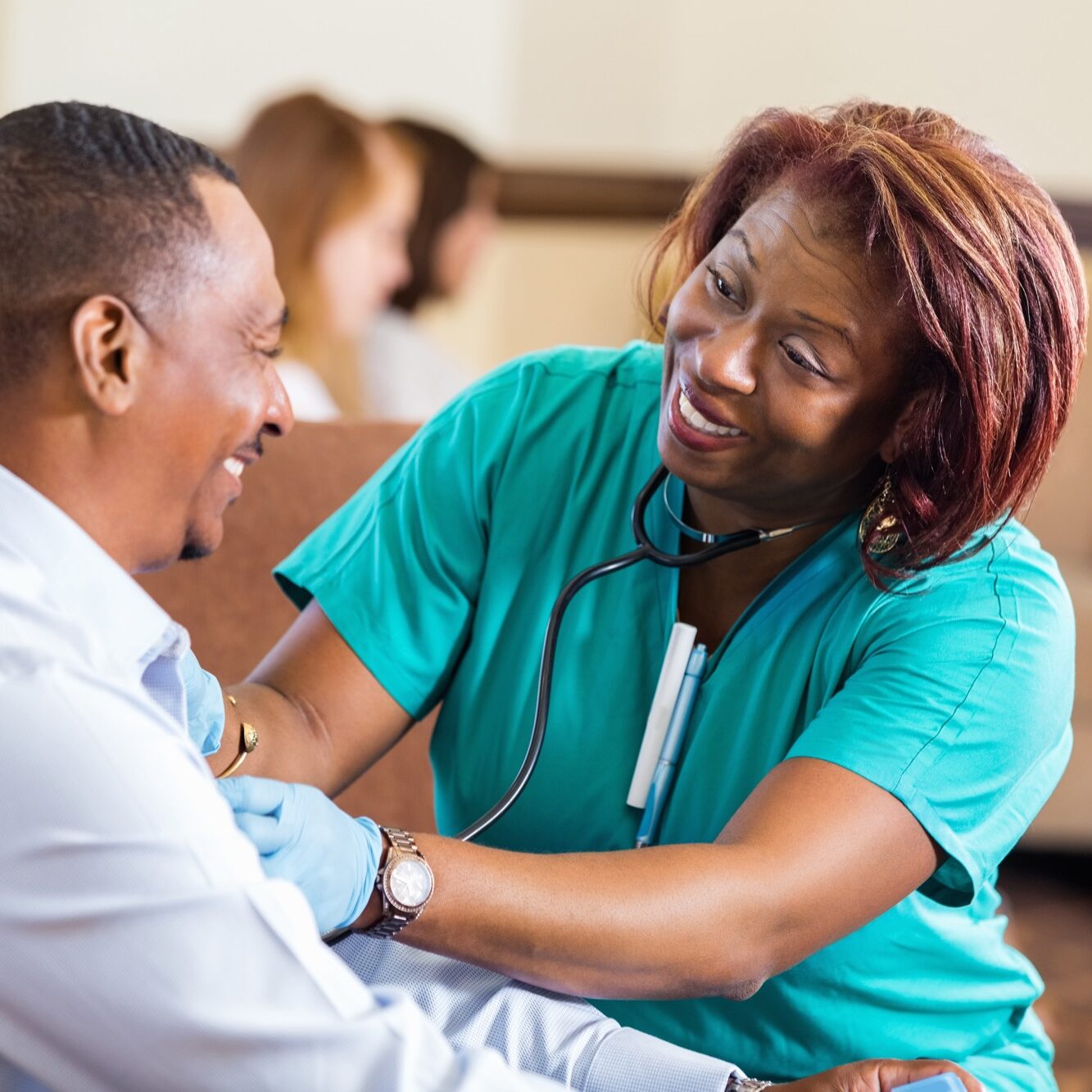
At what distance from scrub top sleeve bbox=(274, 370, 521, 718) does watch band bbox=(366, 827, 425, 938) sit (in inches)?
12.4

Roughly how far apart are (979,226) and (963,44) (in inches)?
108

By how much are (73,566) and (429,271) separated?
9.12 ft

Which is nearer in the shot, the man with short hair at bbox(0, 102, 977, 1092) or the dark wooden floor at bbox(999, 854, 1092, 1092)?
the man with short hair at bbox(0, 102, 977, 1092)

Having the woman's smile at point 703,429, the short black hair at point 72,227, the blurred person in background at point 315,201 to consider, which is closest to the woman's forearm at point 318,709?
the woman's smile at point 703,429

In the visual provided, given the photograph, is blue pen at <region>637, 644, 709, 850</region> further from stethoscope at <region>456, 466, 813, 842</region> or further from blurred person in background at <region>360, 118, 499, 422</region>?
blurred person in background at <region>360, 118, 499, 422</region>

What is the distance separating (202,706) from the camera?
107cm

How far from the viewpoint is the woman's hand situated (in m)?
0.98

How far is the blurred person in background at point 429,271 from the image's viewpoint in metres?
3.35

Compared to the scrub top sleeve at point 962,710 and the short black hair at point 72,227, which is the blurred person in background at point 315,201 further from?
the short black hair at point 72,227

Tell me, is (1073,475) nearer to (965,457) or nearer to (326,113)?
(326,113)

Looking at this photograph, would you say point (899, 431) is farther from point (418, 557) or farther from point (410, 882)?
point (410, 882)

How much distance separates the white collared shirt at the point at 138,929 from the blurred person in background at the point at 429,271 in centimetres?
255

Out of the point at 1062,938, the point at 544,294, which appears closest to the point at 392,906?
the point at 1062,938

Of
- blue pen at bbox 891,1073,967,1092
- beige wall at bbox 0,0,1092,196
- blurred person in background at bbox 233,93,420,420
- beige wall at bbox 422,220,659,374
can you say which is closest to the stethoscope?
blue pen at bbox 891,1073,967,1092
